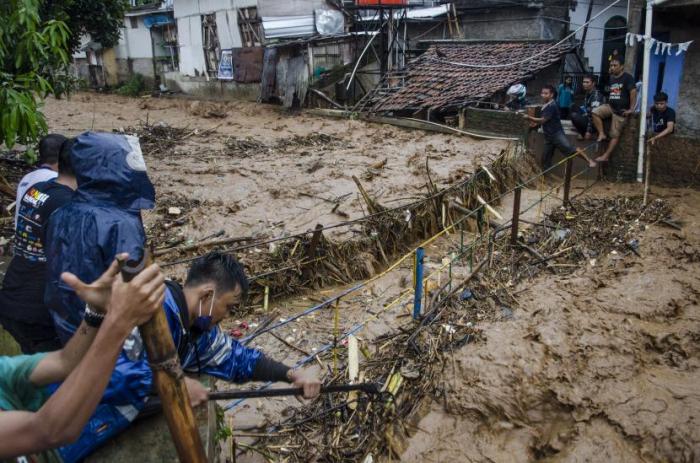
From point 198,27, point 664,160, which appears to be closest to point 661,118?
point 664,160

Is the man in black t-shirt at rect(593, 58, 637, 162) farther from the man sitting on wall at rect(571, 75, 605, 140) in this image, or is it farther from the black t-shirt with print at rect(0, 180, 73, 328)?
the black t-shirt with print at rect(0, 180, 73, 328)

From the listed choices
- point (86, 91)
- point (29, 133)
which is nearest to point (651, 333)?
point (29, 133)

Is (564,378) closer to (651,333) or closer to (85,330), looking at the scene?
(651,333)

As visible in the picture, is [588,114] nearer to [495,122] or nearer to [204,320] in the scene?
[495,122]

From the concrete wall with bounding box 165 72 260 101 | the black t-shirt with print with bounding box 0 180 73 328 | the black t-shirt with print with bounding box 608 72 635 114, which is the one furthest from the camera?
the concrete wall with bounding box 165 72 260 101

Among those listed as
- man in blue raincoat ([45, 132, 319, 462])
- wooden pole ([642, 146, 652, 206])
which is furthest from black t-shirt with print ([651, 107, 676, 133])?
man in blue raincoat ([45, 132, 319, 462])

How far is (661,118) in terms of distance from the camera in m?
8.43

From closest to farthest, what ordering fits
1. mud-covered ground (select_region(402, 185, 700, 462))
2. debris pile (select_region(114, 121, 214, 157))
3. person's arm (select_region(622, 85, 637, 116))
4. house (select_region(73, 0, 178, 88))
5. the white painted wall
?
1. mud-covered ground (select_region(402, 185, 700, 462))
2. person's arm (select_region(622, 85, 637, 116))
3. debris pile (select_region(114, 121, 214, 157))
4. the white painted wall
5. house (select_region(73, 0, 178, 88))

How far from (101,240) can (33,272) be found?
89 cm

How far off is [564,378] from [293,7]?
17207 millimetres

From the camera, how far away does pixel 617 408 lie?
3.56m

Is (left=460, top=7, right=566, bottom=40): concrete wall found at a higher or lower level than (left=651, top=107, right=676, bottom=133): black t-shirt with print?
higher

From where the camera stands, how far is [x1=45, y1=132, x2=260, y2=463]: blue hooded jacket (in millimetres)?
2182

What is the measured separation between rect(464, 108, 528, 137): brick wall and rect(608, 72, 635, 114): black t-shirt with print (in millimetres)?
1809
